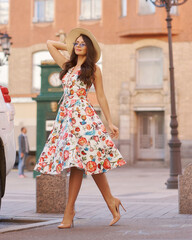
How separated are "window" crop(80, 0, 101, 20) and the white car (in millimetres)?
24181

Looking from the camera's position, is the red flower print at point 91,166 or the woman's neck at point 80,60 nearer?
the red flower print at point 91,166

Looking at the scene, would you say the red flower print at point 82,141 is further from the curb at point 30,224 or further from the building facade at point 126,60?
the building facade at point 126,60

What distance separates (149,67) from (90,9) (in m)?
4.16

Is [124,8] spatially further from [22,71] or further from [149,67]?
[22,71]

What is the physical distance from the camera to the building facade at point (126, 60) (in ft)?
97.5

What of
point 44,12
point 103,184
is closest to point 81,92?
point 103,184

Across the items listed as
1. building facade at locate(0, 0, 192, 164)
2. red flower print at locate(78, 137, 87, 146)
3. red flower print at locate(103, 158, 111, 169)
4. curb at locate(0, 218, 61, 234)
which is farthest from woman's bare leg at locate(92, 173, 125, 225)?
building facade at locate(0, 0, 192, 164)

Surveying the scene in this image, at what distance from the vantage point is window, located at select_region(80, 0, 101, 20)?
31.5 meters

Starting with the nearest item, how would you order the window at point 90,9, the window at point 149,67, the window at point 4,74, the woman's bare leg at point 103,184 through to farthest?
the woman's bare leg at point 103,184, the window at point 149,67, the window at point 90,9, the window at point 4,74

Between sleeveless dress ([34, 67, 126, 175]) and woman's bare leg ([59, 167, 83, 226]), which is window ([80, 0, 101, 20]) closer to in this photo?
sleeveless dress ([34, 67, 126, 175])

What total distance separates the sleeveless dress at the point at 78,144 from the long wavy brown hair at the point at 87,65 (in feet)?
0.29

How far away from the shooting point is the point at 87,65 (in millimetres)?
6961

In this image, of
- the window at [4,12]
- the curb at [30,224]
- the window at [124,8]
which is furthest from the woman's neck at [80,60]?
the window at [4,12]

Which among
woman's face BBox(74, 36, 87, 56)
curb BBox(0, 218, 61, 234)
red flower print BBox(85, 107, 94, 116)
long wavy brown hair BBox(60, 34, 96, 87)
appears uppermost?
woman's face BBox(74, 36, 87, 56)
